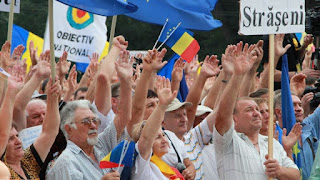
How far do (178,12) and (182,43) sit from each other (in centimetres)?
45

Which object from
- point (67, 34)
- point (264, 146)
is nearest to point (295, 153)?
point (264, 146)

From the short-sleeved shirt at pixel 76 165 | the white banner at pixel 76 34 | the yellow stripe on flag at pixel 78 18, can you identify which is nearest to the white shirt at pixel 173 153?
the short-sleeved shirt at pixel 76 165

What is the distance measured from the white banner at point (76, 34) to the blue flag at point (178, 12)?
10.0 feet

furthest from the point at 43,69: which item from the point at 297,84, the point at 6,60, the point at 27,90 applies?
the point at 297,84

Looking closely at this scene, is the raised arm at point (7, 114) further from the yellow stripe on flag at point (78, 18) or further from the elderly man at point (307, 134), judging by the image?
the yellow stripe on flag at point (78, 18)

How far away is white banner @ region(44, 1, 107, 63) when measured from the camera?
1226cm

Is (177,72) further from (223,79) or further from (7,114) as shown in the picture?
(7,114)

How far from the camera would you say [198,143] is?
738cm

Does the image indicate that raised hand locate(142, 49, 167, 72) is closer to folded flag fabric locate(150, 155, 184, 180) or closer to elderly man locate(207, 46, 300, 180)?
elderly man locate(207, 46, 300, 180)

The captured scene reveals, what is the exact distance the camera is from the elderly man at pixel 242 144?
23.0ft

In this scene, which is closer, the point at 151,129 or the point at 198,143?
the point at 151,129

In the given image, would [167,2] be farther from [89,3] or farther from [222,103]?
[222,103]

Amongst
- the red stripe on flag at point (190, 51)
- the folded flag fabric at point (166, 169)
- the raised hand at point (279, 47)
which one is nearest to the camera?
the folded flag fabric at point (166, 169)

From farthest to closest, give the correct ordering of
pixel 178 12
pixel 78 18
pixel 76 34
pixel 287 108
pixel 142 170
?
pixel 78 18
pixel 76 34
pixel 178 12
pixel 287 108
pixel 142 170
